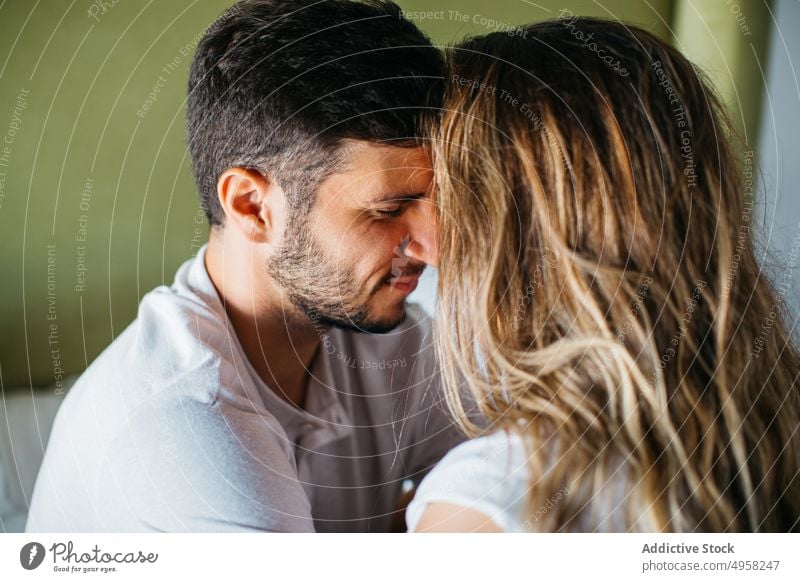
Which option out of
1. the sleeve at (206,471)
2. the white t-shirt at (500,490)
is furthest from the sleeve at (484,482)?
the sleeve at (206,471)

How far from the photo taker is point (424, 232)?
19.5 inches

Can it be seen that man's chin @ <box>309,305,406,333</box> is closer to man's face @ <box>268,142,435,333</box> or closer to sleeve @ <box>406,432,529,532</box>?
man's face @ <box>268,142,435,333</box>

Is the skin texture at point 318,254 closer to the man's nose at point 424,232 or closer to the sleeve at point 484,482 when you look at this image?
the man's nose at point 424,232

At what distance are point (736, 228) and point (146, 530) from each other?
524mm

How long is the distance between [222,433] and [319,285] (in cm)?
13

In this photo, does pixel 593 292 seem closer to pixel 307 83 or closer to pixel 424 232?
pixel 424 232

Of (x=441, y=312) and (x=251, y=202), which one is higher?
(x=251, y=202)

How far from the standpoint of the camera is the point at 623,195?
0.50 metres

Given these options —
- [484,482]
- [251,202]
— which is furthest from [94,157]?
[484,482]

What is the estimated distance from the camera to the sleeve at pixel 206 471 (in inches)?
19.9
